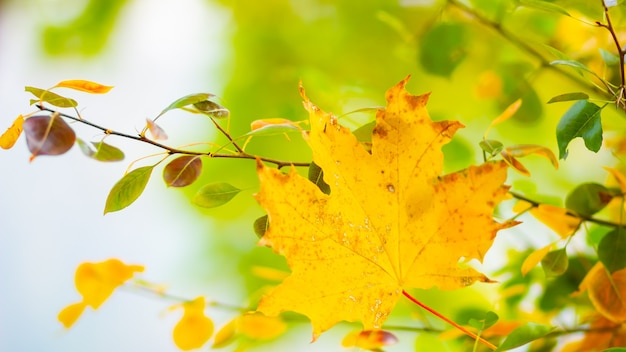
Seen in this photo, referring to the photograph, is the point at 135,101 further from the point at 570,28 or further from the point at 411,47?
the point at 570,28

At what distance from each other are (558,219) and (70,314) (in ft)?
1.02

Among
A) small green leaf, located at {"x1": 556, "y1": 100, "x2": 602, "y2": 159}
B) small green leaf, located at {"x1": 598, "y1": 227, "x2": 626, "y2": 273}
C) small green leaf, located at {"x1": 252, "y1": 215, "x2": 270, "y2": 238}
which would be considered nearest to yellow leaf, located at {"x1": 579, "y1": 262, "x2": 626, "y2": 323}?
small green leaf, located at {"x1": 598, "y1": 227, "x2": 626, "y2": 273}

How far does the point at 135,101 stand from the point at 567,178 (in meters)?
0.67

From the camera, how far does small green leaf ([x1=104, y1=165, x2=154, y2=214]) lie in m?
0.27

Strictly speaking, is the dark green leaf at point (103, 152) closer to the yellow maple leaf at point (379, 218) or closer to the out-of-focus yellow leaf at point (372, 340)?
the yellow maple leaf at point (379, 218)

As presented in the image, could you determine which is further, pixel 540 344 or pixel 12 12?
pixel 12 12

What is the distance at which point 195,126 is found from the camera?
0.98m

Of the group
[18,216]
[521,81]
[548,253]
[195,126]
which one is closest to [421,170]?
[548,253]

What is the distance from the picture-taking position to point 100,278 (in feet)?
1.17

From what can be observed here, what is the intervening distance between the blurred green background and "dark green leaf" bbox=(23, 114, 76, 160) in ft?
1.76

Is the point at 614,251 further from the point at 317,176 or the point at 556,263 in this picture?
the point at 317,176

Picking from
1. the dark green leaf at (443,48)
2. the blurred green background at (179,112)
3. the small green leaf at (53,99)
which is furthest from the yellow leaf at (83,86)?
the blurred green background at (179,112)

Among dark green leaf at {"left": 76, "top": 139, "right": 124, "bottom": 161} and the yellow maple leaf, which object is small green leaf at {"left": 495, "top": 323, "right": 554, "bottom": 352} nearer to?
the yellow maple leaf

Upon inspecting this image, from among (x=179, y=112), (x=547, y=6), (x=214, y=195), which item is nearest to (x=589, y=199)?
(x=547, y=6)
